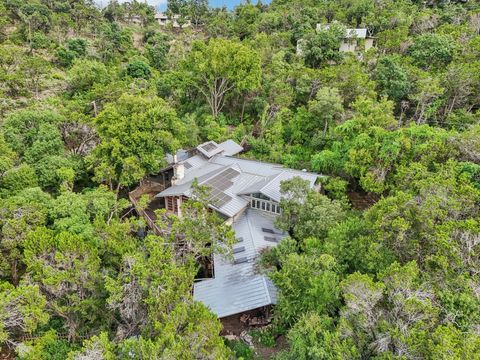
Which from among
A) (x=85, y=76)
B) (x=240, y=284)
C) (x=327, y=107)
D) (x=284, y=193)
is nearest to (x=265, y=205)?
(x=284, y=193)

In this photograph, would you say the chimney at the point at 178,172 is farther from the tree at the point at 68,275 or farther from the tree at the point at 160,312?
the tree at the point at 160,312

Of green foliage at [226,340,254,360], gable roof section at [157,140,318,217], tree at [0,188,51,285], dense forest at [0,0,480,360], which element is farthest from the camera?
gable roof section at [157,140,318,217]

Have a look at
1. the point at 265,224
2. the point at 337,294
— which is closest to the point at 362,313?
the point at 337,294

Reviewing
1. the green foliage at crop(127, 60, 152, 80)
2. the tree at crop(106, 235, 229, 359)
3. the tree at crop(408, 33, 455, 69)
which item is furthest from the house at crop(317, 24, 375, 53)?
the tree at crop(106, 235, 229, 359)

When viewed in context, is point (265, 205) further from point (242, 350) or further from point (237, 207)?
point (242, 350)

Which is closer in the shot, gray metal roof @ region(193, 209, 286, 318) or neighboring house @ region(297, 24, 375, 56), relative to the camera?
gray metal roof @ region(193, 209, 286, 318)

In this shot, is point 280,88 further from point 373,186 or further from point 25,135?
point 25,135

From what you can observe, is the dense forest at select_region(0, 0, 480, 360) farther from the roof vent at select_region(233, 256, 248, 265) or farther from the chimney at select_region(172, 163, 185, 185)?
the roof vent at select_region(233, 256, 248, 265)

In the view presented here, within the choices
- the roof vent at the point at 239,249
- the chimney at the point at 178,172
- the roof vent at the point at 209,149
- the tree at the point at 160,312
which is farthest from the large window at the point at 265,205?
the tree at the point at 160,312
